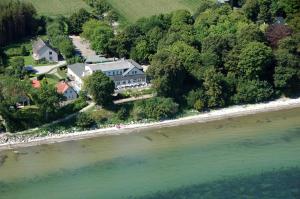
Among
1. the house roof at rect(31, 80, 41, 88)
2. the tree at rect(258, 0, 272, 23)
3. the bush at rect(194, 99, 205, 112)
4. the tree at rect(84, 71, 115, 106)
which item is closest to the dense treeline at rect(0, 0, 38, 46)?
the house roof at rect(31, 80, 41, 88)

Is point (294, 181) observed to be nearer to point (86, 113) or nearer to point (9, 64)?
point (86, 113)

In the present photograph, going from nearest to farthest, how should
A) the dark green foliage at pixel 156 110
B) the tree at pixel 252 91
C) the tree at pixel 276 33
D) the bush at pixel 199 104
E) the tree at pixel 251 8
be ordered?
1. the dark green foliage at pixel 156 110
2. the bush at pixel 199 104
3. the tree at pixel 252 91
4. the tree at pixel 276 33
5. the tree at pixel 251 8

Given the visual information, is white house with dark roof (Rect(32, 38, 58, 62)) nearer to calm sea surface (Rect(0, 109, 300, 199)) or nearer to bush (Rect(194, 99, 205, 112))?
calm sea surface (Rect(0, 109, 300, 199))

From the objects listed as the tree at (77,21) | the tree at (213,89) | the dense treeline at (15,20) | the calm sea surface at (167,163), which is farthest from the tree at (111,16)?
the calm sea surface at (167,163)

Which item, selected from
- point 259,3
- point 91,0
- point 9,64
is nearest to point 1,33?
point 9,64

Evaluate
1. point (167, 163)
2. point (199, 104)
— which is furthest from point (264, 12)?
point (167, 163)

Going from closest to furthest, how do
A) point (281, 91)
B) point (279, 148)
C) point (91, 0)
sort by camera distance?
point (279, 148) < point (281, 91) < point (91, 0)

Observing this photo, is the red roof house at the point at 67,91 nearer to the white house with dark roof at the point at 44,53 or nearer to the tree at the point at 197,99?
the white house with dark roof at the point at 44,53
